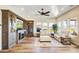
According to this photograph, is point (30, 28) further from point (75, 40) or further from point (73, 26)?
point (75, 40)

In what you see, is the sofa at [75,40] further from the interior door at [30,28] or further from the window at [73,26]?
the interior door at [30,28]

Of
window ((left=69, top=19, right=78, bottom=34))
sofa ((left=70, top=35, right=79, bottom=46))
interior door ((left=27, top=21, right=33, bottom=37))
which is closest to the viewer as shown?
sofa ((left=70, top=35, right=79, bottom=46))

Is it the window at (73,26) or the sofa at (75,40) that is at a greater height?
the window at (73,26)

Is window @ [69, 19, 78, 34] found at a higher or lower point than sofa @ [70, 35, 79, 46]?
higher

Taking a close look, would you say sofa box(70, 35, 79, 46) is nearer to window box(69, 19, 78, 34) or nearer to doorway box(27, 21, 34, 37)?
window box(69, 19, 78, 34)

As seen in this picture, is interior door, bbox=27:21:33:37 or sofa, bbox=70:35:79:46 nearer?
sofa, bbox=70:35:79:46

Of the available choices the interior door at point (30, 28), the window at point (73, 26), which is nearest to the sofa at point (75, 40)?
the window at point (73, 26)

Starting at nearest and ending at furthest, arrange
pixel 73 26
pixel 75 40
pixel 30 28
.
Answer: pixel 75 40
pixel 73 26
pixel 30 28

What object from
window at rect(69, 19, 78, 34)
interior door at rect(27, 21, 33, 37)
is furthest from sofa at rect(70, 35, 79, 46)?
interior door at rect(27, 21, 33, 37)

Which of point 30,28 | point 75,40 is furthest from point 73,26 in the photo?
point 30,28

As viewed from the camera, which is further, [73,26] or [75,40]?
[73,26]

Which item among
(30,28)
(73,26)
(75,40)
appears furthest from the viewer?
(30,28)

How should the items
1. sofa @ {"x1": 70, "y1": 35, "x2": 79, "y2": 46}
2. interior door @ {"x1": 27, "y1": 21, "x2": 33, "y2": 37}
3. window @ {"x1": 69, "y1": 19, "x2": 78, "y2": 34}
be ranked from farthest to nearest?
1. interior door @ {"x1": 27, "y1": 21, "x2": 33, "y2": 37}
2. window @ {"x1": 69, "y1": 19, "x2": 78, "y2": 34}
3. sofa @ {"x1": 70, "y1": 35, "x2": 79, "y2": 46}
